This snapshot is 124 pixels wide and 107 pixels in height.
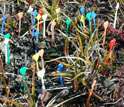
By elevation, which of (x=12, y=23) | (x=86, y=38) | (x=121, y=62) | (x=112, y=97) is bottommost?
(x=112, y=97)

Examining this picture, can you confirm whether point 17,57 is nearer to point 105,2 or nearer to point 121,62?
point 121,62

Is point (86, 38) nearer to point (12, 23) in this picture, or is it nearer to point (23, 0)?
point (12, 23)

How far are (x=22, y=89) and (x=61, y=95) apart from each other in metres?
0.20

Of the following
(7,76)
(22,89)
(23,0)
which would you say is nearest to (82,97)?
(22,89)

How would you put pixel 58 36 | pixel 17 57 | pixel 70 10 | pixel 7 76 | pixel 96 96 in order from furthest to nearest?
pixel 70 10 → pixel 58 36 → pixel 17 57 → pixel 7 76 → pixel 96 96

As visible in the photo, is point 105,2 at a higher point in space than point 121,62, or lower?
higher

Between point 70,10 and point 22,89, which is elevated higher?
point 70,10

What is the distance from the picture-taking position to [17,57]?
4.02ft

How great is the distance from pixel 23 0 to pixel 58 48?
21.4 inches

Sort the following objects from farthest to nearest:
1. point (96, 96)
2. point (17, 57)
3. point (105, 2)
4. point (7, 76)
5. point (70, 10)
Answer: point (105, 2)
point (70, 10)
point (17, 57)
point (7, 76)
point (96, 96)

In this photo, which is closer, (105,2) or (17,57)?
(17,57)

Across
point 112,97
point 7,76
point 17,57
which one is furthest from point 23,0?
→ point 112,97

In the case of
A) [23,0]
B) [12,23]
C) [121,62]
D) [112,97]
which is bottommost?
[112,97]

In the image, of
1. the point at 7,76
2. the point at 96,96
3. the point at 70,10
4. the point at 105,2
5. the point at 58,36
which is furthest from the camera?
the point at 105,2
